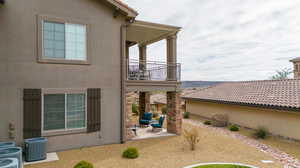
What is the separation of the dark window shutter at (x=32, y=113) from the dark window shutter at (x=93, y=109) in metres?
1.98

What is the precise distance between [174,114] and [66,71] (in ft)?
21.0

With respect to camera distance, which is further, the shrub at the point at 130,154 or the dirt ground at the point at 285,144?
the dirt ground at the point at 285,144

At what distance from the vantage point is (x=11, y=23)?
7543 millimetres

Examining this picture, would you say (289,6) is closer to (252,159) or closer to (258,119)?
(258,119)

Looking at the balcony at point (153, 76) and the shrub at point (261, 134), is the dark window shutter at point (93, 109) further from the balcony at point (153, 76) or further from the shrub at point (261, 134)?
the shrub at point (261, 134)

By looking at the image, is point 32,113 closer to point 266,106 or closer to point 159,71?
point 159,71

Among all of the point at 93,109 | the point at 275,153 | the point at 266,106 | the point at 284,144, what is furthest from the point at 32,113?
the point at 266,106

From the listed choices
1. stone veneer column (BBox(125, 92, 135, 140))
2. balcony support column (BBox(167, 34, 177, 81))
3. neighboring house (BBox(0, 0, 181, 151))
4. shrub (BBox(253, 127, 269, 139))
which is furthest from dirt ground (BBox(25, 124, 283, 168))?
balcony support column (BBox(167, 34, 177, 81))

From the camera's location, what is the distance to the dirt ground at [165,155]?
6.83 m

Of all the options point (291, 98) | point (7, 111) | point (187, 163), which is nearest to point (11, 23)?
point (7, 111)

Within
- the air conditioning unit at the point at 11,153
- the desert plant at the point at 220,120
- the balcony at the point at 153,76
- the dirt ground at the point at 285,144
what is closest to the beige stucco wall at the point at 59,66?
the balcony at the point at 153,76

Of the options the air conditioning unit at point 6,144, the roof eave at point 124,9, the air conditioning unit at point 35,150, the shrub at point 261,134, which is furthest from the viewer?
the shrub at point 261,134

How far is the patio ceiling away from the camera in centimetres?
1007

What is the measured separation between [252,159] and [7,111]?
9934 millimetres
